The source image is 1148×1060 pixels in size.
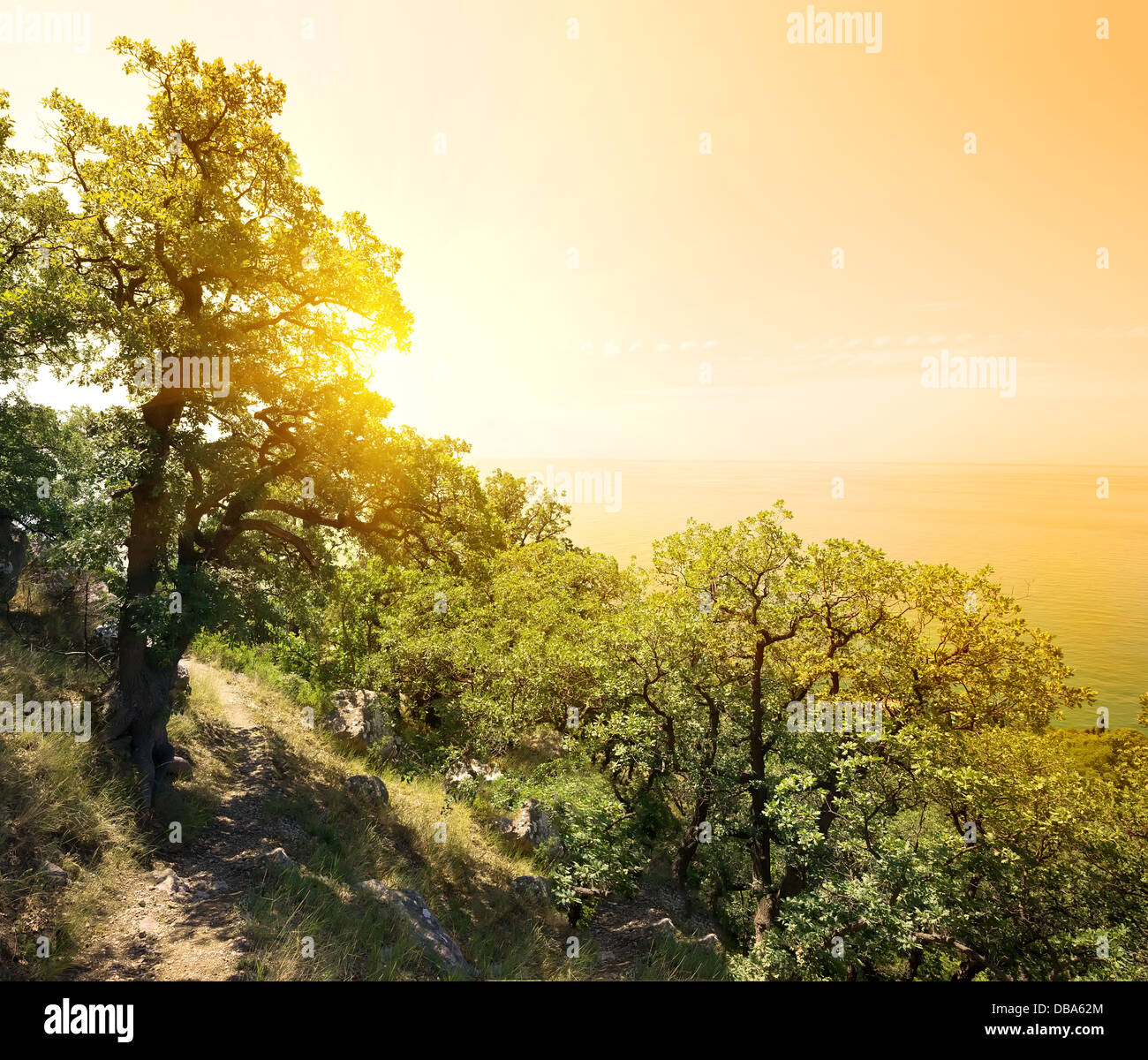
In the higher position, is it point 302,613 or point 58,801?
point 302,613

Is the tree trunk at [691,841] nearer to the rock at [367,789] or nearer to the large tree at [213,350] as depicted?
the rock at [367,789]

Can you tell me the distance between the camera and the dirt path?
6.00m

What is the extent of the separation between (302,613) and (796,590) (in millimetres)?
13573

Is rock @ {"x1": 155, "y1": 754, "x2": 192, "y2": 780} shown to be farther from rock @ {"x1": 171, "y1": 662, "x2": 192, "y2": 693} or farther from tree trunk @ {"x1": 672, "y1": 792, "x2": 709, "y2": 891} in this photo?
tree trunk @ {"x1": 672, "y1": 792, "x2": 709, "y2": 891}

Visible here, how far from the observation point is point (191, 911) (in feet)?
23.4

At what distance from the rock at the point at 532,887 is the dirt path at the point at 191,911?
5947 millimetres

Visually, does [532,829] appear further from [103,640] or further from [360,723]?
[103,640]

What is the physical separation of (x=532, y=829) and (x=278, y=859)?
7.72 meters

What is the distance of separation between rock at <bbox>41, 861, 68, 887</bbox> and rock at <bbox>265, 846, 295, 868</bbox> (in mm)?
2808

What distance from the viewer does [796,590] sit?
13.3m

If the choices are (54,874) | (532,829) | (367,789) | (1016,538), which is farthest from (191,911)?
(1016,538)

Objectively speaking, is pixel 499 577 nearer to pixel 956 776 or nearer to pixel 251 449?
pixel 251 449

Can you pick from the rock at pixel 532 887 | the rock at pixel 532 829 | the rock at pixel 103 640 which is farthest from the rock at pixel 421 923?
the rock at pixel 103 640
